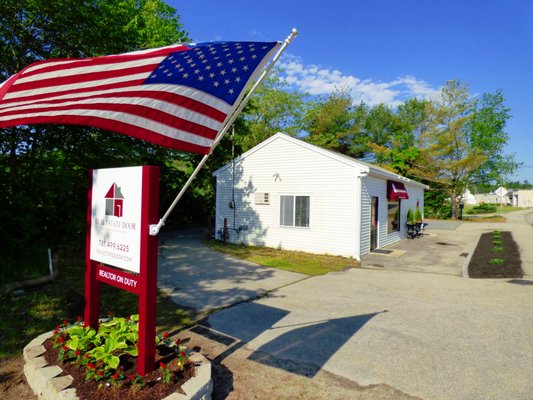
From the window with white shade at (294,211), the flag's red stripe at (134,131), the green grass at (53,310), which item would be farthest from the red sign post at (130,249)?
the window with white shade at (294,211)

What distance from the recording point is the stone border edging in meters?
3.10

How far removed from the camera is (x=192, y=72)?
3.21 meters

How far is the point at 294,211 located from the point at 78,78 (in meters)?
10.7

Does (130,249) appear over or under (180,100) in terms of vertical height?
under

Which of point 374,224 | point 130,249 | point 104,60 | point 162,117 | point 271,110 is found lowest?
point 374,224

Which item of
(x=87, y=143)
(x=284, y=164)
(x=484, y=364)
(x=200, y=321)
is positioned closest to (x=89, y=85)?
(x=200, y=321)

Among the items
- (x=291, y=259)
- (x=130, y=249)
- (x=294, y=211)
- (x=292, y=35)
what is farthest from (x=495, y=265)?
(x=130, y=249)

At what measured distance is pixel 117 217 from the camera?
12.8 feet

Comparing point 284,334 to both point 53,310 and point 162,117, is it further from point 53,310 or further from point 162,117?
point 53,310

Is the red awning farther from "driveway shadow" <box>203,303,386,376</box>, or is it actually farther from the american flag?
the american flag

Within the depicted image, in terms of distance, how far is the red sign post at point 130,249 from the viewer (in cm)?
347

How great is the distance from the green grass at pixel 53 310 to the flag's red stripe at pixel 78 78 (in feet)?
11.2

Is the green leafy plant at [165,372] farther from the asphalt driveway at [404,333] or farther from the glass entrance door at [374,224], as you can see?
the glass entrance door at [374,224]

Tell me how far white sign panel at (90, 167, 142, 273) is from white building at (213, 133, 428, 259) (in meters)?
9.38
